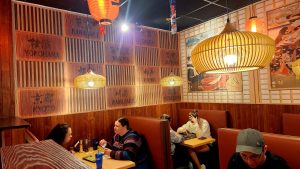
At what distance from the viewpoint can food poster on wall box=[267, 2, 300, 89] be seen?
3678 millimetres

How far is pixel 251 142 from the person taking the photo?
1.80 meters

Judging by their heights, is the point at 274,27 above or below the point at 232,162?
above

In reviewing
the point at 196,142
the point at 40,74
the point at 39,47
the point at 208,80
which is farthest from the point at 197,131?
the point at 39,47

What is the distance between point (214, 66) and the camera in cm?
189

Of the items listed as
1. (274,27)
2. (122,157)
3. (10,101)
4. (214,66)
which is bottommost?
(122,157)

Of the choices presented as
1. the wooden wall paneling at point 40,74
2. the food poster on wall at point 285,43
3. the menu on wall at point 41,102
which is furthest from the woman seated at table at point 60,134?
the food poster on wall at point 285,43

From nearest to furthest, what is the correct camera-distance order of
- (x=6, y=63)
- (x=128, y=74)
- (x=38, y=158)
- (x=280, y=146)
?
(x=38, y=158)
(x=280, y=146)
(x=6, y=63)
(x=128, y=74)

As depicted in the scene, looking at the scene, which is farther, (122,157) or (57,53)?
(57,53)

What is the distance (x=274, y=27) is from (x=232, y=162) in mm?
3101

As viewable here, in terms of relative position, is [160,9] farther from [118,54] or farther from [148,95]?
[148,95]

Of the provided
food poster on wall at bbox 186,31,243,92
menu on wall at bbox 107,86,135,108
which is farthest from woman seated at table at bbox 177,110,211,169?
menu on wall at bbox 107,86,135,108

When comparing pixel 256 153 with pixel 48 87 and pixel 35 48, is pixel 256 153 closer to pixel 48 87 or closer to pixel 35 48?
pixel 48 87

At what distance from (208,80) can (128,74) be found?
2041 millimetres

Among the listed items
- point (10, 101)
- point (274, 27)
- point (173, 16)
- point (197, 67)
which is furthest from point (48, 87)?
point (274, 27)
